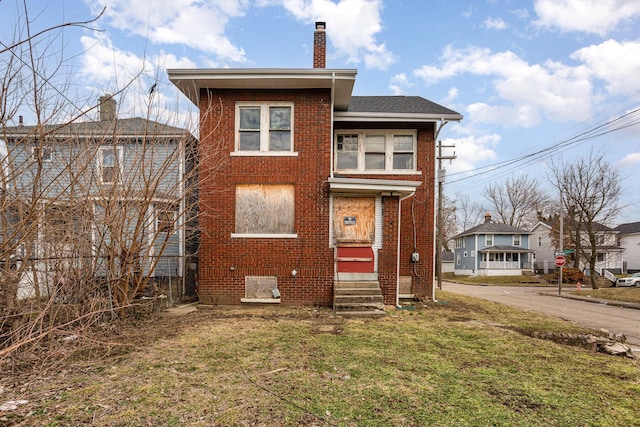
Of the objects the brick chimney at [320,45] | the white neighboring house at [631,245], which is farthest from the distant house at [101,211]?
the white neighboring house at [631,245]

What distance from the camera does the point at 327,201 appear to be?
33.3 ft

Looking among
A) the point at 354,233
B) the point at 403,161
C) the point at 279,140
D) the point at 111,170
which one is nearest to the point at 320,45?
the point at 279,140

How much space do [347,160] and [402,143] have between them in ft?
6.31

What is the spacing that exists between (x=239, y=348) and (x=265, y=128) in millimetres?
6431

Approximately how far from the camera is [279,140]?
10.4 m

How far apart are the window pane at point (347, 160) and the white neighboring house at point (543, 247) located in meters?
37.4

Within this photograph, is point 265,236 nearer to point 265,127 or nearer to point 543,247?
point 265,127

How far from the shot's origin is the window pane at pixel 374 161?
466 inches

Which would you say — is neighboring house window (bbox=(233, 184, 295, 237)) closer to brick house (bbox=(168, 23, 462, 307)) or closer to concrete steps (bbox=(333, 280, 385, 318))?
brick house (bbox=(168, 23, 462, 307))

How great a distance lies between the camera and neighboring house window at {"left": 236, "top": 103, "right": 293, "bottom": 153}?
10312 millimetres

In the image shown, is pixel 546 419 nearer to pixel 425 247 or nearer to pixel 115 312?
pixel 115 312

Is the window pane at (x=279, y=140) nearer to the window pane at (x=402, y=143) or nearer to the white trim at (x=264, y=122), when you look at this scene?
the white trim at (x=264, y=122)

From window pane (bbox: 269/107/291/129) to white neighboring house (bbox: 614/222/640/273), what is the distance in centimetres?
4860

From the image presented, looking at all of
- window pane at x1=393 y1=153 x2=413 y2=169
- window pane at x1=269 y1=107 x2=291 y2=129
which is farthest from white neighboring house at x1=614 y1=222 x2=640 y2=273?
window pane at x1=269 y1=107 x2=291 y2=129
